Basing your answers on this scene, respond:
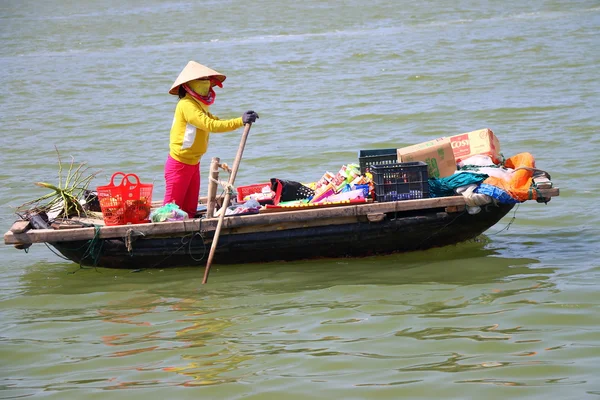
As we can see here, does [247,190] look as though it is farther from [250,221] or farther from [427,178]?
[427,178]

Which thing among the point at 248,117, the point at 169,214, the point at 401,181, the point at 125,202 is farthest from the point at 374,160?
the point at 125,202

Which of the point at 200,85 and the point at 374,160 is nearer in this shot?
the point at 200,85

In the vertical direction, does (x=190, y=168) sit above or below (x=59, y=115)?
below

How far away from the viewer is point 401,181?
686 centimetres

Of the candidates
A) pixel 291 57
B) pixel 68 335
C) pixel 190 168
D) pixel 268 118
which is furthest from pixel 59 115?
pixel 68 335

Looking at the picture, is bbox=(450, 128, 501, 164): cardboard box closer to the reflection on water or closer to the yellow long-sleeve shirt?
the reflection on water

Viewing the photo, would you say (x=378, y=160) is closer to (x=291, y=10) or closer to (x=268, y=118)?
(x=268, y=118)

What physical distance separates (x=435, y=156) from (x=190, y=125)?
81.3 inches

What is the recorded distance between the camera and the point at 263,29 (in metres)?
25.1

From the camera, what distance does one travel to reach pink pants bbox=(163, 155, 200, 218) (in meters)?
7.14

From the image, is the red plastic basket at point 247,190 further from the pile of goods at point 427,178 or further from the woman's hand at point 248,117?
the woman's hand at point 248,117

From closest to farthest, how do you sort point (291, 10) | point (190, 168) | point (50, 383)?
point (50, 383) → point (190, 168) → point (291, 10)

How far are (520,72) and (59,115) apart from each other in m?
8.68

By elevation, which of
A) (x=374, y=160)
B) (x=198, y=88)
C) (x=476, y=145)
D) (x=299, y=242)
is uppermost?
(x=198, y=88)
